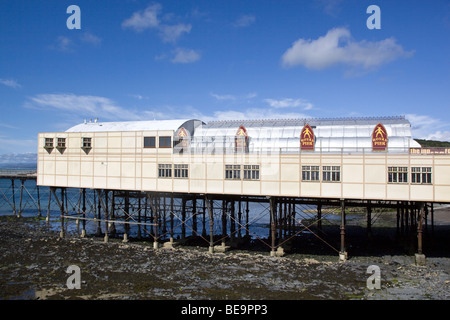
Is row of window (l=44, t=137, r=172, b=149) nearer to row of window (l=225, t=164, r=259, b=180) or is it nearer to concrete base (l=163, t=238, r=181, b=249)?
row of window (l=225, t=164, r=259, b=180)

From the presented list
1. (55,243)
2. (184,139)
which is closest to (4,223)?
(55,243)

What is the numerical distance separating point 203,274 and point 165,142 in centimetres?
1484

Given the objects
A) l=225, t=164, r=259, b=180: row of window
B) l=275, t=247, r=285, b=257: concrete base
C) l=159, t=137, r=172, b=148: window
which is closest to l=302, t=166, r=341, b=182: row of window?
l=225, t=164, r=259, b=180: row of window

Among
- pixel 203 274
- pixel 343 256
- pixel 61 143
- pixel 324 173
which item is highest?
pixel 61 143

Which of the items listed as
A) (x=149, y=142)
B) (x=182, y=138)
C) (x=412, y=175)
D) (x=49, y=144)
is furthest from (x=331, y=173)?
(x=49, y=144)

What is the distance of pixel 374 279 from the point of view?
26562mm

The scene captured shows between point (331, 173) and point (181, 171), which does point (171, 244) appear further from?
point (331, 173)

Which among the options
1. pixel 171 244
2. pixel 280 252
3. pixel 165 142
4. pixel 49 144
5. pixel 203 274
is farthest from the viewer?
pixel 49 144

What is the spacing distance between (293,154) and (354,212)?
1873 inches

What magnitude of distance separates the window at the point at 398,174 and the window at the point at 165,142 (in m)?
21.9

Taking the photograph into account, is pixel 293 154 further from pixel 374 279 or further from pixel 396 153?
pixel 374 279

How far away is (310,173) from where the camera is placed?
32.3m

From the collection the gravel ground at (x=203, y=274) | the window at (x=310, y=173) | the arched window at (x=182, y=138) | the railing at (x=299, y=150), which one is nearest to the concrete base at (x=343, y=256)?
the gravel ground at (x=203, y=274)

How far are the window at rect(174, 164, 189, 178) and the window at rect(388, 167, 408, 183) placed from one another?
19653mm
